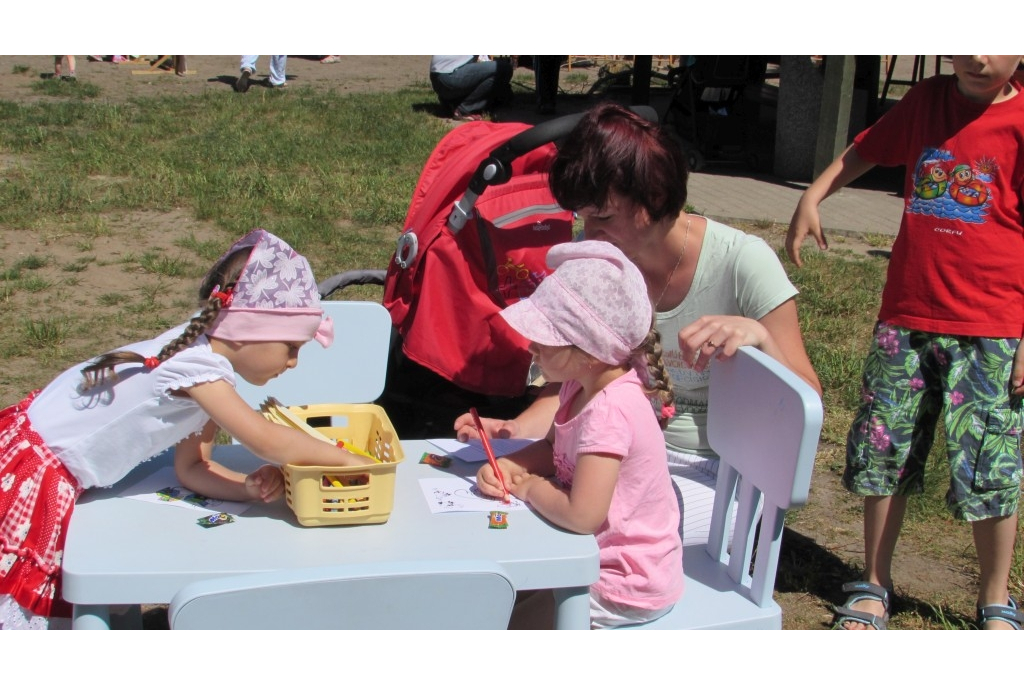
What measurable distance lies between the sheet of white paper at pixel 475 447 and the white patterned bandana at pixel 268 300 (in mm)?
480

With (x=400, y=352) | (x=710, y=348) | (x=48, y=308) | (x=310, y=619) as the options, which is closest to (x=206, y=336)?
(x=310, y=619)

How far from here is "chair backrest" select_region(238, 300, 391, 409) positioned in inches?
104

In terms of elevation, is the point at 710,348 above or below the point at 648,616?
above

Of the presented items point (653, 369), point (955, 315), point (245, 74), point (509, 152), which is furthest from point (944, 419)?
point (245, 74)

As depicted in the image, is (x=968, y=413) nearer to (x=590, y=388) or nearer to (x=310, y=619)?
(x=590, y=388)

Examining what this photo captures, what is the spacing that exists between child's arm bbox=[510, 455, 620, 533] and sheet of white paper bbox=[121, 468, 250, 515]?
0.60 metres

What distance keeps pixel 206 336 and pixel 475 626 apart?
81cm

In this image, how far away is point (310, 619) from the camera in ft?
5.09

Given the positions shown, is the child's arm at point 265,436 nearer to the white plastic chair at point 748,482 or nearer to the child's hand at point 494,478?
the child's hand at point 494,478

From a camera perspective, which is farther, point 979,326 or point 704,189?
point 704,189

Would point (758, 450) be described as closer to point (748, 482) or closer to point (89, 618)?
point (748, 482)

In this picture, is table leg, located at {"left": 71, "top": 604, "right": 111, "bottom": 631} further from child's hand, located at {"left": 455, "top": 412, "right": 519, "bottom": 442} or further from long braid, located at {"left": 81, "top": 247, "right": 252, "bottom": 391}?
child's hand, located at {"left": 455, "top": 412, "right": 519, "bottom": 442}

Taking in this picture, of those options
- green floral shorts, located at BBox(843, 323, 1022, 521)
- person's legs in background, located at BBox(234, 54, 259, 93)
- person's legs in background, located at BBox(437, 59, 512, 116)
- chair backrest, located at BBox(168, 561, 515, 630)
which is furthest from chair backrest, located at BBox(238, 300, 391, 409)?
person's legs in background, located at BBox(234, 54, 259, 93)

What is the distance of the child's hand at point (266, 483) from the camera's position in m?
1.98
